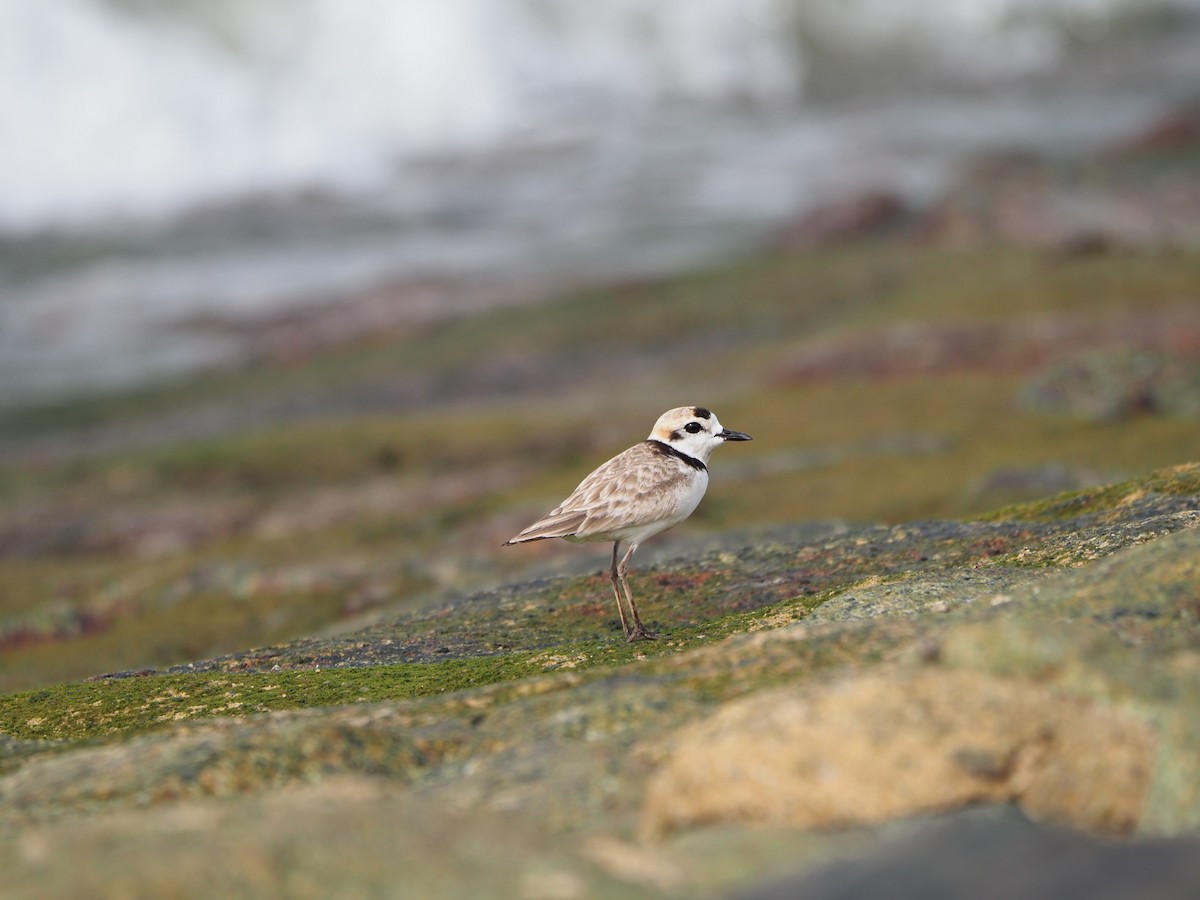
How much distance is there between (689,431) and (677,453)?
26cm

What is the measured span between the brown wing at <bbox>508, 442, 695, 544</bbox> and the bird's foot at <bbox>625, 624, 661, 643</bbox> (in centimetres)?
104

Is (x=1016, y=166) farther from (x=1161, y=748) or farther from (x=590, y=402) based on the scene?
(x=1161, y=748)

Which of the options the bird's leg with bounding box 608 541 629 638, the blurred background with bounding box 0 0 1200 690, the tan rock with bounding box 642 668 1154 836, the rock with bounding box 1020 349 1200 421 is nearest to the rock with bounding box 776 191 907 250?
the blurred background with bounding box 0 0 1200 690

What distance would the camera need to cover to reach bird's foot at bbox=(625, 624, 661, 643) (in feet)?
36.9

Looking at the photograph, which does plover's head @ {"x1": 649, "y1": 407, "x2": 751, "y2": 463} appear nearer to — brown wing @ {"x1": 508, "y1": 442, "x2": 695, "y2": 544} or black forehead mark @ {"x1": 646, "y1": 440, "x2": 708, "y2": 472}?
black forehead mark @ {"x1": 646, "y1": 440, "x2": 708, "y2": 472}

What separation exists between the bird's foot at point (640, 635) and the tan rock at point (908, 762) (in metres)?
4.52

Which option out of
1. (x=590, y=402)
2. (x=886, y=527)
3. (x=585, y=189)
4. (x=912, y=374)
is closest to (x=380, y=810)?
(x=886, y=527)

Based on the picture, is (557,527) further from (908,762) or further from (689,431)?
(908,762)

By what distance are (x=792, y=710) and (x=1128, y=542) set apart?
5.76 m

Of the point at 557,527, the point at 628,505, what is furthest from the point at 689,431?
the point at 557,527

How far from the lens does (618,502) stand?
1219 cm

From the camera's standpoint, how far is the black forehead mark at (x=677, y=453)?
42.8 feet

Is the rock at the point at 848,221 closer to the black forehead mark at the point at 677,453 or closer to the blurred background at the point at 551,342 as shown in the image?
the blurred background at the point at 551,342

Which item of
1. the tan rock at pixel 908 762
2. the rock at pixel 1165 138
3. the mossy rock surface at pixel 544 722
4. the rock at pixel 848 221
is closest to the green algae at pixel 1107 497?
the mossy rock surface at pixel 544 722
